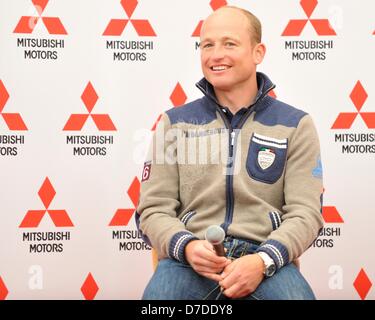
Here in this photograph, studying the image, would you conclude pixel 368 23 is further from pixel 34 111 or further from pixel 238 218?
pixel 34 111

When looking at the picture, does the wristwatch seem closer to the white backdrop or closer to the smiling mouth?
the smiling mouth

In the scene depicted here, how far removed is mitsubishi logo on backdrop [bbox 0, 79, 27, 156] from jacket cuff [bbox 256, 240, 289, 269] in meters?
1.23

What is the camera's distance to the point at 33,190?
2.13 metres

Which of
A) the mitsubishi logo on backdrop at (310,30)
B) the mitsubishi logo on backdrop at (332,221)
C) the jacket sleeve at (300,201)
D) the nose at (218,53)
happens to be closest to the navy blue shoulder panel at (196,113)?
the nose at (218,53)

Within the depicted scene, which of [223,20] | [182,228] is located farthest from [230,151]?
[223,20]

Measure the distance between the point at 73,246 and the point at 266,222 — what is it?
3.46 feet

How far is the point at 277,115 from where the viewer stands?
1468 mm

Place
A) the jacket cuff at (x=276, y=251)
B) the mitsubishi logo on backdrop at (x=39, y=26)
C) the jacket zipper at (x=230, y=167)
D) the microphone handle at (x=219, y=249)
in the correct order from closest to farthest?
the microphone handle at (x=219, y=249) → the jacket cuff at (x=276, y=251) → the jacket zipper at (x=230, y=167) → the mitsubishi logo on backdrop at (x=39, y=26)

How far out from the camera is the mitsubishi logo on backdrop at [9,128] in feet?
6.93

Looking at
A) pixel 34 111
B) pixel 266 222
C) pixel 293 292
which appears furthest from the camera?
pixel 34 111

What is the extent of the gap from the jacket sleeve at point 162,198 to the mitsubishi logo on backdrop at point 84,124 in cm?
70

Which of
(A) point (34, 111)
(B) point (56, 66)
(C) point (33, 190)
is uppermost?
(B) point (56, 66)

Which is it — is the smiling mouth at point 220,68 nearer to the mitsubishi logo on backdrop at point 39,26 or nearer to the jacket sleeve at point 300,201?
the jacket sleeve at point 300,201

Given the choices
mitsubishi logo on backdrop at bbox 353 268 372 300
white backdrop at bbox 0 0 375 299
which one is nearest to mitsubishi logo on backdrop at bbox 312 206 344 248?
white backdrop at bbox 0 0 375 299
